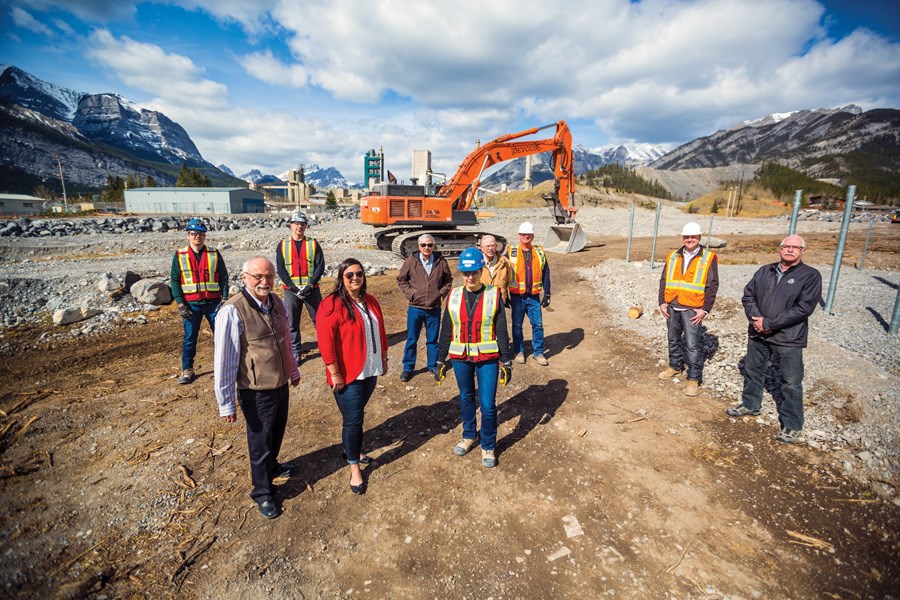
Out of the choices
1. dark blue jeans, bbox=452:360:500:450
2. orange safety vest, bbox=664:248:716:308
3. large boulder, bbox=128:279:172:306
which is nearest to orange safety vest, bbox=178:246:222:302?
dark blue jeans, bbox=452:360:500:450

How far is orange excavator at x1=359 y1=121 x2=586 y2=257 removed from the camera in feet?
49.2

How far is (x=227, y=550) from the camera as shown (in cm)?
311

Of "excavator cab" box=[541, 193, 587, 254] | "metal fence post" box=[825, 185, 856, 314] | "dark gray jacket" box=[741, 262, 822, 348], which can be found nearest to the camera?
"dark gray jacket" box=[741, 262, 822, 348]

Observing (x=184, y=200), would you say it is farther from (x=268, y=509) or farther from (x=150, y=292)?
(x=268, y=509)

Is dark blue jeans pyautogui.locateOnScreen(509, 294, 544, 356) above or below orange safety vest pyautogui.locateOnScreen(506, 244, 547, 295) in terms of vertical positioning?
below

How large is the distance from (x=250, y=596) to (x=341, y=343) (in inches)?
75.6

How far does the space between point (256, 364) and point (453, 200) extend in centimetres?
1329

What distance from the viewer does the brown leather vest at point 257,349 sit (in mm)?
3242

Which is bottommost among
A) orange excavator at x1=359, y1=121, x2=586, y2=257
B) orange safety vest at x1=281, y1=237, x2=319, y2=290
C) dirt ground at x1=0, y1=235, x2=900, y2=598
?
dirt ground at x1=0, y1=235, x2=900, y2=598

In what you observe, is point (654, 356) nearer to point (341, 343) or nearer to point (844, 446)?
point (844, 446)

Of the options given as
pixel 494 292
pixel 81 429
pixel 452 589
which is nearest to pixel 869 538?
pixel 452 589

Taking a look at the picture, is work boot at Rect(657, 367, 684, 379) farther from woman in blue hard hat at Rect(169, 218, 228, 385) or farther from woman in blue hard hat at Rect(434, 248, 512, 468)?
woman in blue hard hat at Rect(169, 218, 228, 385)

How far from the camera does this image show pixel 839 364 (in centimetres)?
550

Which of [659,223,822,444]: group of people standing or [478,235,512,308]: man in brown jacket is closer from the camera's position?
[659,223,822,444]: group of people standing
